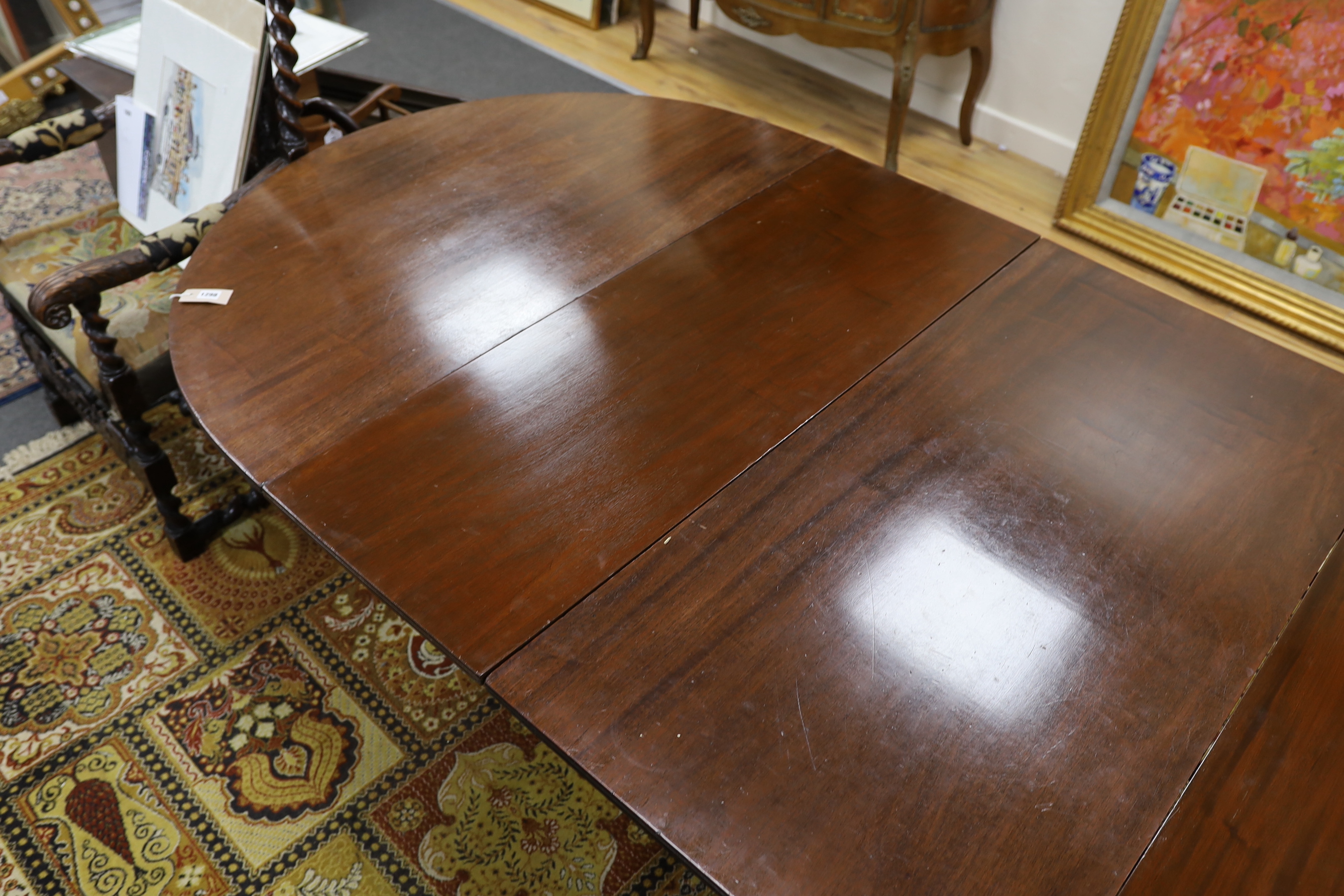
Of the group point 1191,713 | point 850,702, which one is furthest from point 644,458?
point 1191,713

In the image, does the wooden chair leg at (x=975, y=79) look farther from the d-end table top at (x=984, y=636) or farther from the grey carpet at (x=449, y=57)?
the d-end table top at (x=984, y=636)

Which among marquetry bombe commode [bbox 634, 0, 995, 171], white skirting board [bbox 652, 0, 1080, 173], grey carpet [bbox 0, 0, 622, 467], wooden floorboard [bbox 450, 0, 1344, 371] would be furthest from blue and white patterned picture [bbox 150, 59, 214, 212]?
white skirting board [bbox 652, 0, 1080, 173]

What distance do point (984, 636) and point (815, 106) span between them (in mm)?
2886

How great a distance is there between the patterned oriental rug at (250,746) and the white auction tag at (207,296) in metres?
0.73

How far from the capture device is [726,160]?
1727 mm

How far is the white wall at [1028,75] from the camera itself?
2902 millimetres

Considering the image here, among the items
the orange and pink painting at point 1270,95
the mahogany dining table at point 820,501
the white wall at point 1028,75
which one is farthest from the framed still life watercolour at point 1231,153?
the mahogany dining table at point 820,501

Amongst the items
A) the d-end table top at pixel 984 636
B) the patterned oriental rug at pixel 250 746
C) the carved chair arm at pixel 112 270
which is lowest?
the patterned oriental rug at pixel 250 746

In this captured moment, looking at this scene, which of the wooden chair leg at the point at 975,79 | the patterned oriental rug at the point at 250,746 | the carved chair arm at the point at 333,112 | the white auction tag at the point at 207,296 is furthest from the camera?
the wooden chair leg at the point at 975,79

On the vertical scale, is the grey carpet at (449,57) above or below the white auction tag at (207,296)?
below

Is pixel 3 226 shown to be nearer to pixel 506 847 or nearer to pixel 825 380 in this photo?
pixel 506 847

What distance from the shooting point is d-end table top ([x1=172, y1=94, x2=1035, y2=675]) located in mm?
1119

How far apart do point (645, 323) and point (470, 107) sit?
755mm

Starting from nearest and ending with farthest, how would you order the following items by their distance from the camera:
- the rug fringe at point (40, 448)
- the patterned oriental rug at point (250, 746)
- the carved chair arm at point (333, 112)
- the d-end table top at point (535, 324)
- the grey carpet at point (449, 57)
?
the d-end table top at point (535, 324) → the patterned oriental rug at point (250, 746) → the carved chair arm at point (333, 112) → the rug fringe at point (40, 448) → the grey carpet at point (449, 57)
